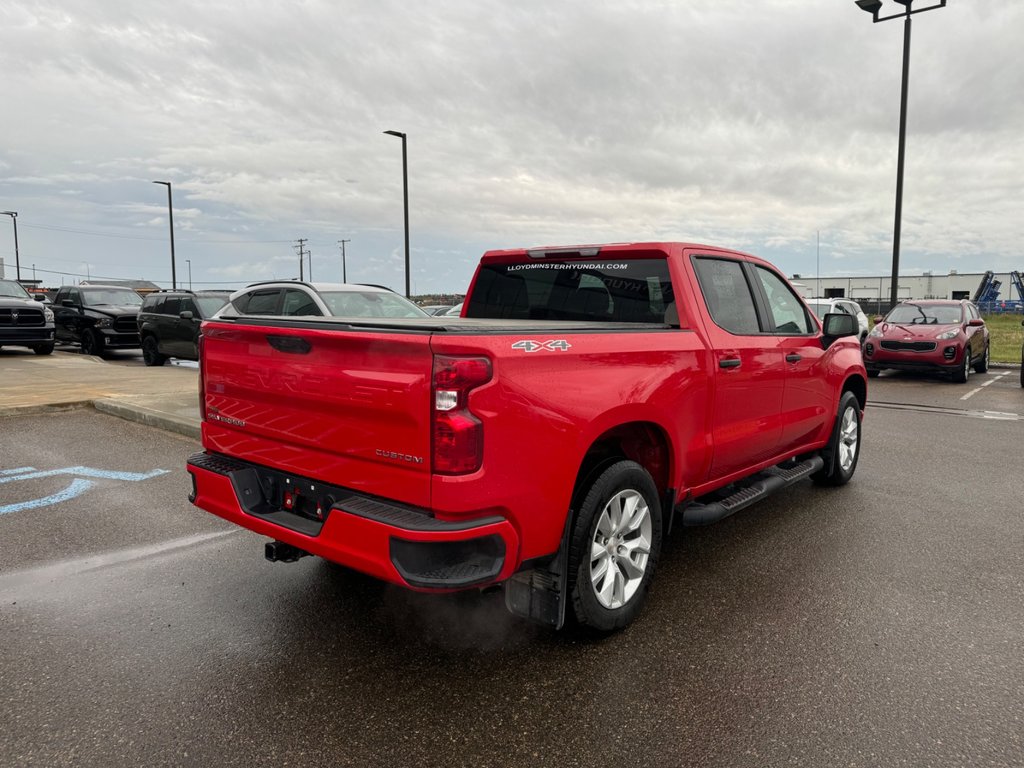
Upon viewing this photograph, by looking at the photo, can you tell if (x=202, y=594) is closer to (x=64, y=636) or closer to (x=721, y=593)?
(x=64, y=636)

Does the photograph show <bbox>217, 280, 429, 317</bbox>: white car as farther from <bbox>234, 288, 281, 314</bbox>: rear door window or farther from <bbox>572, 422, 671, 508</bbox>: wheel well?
<bbox>572, 422, 671, 508</bbox>: wheel well

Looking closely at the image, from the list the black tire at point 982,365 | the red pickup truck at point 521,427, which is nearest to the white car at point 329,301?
the red pickup truck at point 521,427

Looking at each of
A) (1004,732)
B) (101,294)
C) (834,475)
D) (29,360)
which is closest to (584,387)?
(1004,732)

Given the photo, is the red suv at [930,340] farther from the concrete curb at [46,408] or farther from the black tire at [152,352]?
the black tire at [152,352]

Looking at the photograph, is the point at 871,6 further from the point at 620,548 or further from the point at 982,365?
the point at 620,548

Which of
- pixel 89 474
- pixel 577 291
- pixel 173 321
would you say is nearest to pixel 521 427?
pixel 577 291

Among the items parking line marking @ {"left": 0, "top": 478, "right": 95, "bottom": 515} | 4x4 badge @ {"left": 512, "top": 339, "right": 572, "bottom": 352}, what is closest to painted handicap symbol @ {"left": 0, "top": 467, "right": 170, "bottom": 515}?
parking line marking @ {"left": 0, "top": 478, "right": 95, "bottom": 515}

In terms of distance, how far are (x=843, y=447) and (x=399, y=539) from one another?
458 centimetres

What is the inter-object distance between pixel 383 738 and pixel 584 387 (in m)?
1.52

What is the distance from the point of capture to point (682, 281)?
159 inches

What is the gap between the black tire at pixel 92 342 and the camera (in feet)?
60.2

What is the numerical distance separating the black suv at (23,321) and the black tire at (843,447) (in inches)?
685

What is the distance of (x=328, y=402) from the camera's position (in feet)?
9.80

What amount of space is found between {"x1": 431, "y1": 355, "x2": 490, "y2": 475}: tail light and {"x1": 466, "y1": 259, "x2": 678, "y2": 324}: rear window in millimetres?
1725
